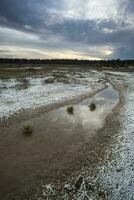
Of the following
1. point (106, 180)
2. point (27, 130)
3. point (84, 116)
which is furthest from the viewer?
point (84, 116)

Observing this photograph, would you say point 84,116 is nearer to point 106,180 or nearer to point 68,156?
point 68,156

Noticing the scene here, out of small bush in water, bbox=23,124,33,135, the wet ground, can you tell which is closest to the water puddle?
the wet ground

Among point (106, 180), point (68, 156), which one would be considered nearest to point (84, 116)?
point (68, 156)

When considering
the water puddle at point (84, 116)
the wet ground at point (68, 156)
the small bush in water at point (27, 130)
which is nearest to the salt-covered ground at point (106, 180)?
the wet ground at point (68, 156)

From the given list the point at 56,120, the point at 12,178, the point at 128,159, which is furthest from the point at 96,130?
the point at 12,178

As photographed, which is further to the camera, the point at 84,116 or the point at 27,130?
the point at 84,116

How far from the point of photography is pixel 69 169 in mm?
10203

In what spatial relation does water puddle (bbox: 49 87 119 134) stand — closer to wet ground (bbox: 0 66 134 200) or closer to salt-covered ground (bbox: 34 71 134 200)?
wet ground (bbox: 0 66 134 200)

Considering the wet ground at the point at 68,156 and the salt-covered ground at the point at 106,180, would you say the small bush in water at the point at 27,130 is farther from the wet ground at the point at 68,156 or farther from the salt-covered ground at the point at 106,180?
the salt-covered ground at the point at 106,180

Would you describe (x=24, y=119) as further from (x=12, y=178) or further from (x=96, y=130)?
(x=12, y=178)

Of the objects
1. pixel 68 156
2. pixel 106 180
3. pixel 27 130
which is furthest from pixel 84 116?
pixel 106 180

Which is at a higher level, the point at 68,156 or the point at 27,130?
the point at 27,130

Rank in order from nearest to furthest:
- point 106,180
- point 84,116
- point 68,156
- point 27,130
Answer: point 106,180
point 68,156
point 27,130
point 84,116

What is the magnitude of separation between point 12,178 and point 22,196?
1323 millimetres
